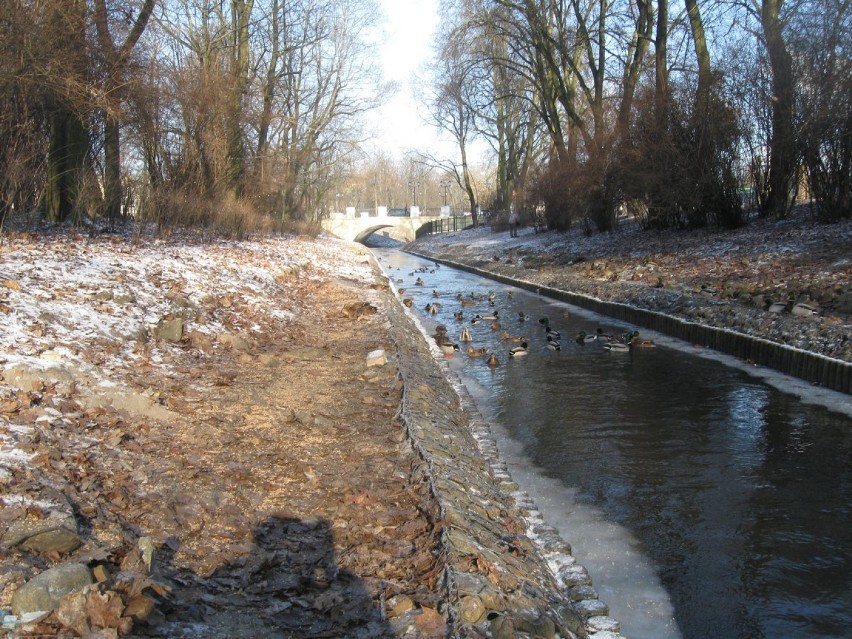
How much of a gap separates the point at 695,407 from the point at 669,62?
736 inches

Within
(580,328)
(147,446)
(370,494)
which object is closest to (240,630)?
(370,494)

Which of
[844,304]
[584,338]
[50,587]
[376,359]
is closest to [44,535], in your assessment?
[50,587]

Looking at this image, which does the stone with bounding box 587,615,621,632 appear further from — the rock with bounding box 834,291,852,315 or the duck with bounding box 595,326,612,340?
the duck with bounding box 595,326,612,340

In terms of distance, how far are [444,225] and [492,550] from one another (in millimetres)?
73141

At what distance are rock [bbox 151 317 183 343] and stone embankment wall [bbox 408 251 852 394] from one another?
7.82m

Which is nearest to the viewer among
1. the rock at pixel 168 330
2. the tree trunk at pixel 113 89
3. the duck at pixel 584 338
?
the rock at pixel 168 330

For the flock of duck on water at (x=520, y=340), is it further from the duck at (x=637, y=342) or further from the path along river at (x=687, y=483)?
the path along river at (x=687, y=483)

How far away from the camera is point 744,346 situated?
1088 centimetres

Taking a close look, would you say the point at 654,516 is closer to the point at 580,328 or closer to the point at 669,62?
the point at 580,328

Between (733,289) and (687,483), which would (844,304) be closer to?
(733,289)

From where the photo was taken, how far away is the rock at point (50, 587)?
2.94 m

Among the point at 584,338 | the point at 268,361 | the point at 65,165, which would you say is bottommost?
the point at 584,338

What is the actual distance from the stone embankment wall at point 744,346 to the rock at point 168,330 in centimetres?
782

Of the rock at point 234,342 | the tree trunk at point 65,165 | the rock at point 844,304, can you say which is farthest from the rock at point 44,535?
the tree trunk at point 65,165
